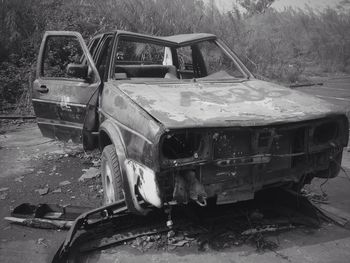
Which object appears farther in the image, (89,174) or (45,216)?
(89,174)

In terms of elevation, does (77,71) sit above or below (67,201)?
above

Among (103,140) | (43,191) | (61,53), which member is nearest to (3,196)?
(43,191)

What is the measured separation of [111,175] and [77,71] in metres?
1.20

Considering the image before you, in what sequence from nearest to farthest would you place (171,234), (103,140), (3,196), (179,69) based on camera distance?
(171,234)
(103,140)
(3,196)
(179,69)

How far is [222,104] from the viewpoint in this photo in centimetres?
294

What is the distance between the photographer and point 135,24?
450 inches

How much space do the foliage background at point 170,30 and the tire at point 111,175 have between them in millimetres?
4063

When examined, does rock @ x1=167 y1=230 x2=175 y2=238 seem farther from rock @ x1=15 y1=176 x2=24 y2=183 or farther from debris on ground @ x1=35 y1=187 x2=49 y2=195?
rock @ x1=15 y1=176 x2=24 y2=183

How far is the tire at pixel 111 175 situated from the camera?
3131 millimetres

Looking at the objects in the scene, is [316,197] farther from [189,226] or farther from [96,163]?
[96,163]

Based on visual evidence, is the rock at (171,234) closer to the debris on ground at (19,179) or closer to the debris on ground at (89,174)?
the debris on ground at (89,174)

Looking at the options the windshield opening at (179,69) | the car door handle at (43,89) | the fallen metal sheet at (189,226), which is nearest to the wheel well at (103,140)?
the windshield opening at (179,69)

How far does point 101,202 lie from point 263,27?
16307 millimetres

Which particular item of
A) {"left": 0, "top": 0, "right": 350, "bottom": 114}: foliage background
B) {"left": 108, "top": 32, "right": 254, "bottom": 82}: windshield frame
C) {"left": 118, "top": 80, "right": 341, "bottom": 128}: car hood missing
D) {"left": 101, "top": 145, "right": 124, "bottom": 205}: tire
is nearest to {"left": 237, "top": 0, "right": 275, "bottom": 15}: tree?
{"left": 0, "top": 0, "right": 350, "bottom": 114}: foliage background
